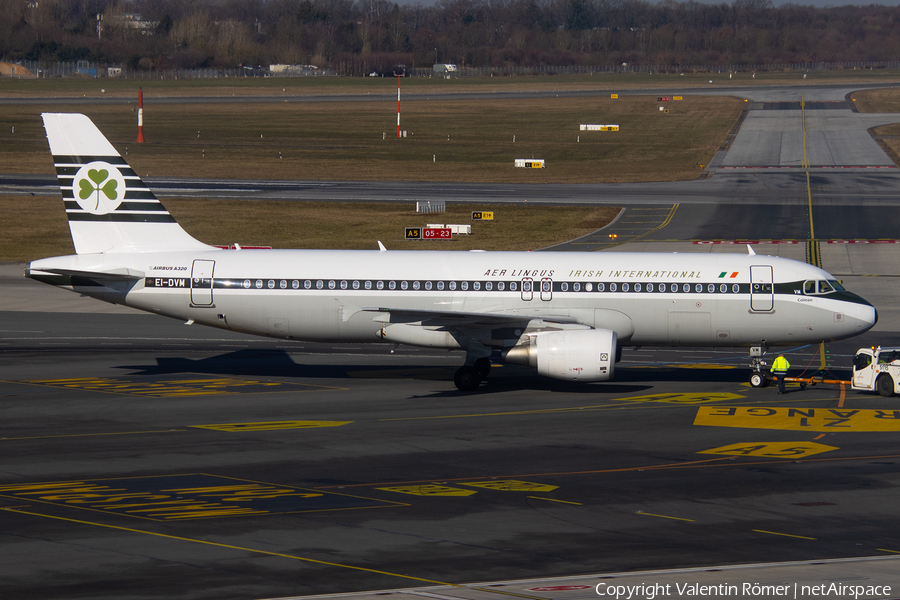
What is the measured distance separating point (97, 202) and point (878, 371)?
2935 centimetres

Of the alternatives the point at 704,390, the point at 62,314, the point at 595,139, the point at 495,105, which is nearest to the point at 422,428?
the point at 704,390

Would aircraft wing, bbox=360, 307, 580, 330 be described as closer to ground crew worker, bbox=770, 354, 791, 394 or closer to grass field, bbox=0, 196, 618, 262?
ground crew worker, bbox=770, 354, 791, 394

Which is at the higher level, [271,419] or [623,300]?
[623,300]

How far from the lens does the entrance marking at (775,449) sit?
28031 mm

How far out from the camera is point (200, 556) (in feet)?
64.3

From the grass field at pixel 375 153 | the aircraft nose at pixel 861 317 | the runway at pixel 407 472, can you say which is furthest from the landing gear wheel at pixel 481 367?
the grass field at pixel 375 153

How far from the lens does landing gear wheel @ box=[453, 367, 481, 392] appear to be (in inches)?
1417

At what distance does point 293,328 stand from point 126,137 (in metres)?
105

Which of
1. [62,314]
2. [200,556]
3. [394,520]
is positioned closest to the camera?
[200,556]

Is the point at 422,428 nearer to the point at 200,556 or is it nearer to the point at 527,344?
the point at 527,344

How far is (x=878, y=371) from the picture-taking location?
3550cm

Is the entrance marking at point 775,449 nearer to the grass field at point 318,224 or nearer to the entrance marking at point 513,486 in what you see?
the entrance marking at point 513,486

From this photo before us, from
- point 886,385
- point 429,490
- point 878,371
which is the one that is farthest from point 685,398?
point 429,490

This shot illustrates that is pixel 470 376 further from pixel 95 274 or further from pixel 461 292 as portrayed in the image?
pixel 95 274
